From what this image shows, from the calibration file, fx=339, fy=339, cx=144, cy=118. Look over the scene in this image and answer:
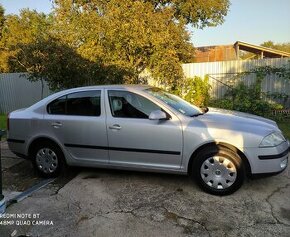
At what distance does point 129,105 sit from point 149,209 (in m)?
1.68

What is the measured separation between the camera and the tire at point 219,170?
15.4ft

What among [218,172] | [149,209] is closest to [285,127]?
Answer: [218,172]

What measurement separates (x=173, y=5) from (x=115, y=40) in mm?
10667

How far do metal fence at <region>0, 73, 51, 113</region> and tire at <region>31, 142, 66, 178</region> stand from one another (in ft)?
38.9

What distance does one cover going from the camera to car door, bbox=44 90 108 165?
541cm

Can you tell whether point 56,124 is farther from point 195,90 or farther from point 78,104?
point 195,90

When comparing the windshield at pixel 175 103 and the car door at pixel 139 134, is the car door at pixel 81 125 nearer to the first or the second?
the car door at pixel 139 134

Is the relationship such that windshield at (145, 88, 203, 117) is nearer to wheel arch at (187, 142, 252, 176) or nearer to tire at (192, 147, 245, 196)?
wheel arch at (187, 142, 252, 176)

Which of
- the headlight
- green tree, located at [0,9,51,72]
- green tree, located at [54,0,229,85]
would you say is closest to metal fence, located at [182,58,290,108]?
green tree, located at [54,0,229,85]

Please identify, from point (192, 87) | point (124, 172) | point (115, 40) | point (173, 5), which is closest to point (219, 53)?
point (173, 5)

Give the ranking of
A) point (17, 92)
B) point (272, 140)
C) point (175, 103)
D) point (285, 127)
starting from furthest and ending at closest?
point (17, 92)
point (285, 127)
point (175, 103)
point (272, 140)

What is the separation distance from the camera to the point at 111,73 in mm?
11977

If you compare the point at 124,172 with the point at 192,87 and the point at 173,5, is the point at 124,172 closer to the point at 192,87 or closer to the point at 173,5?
the point at 192,87

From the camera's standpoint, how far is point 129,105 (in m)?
5.34
